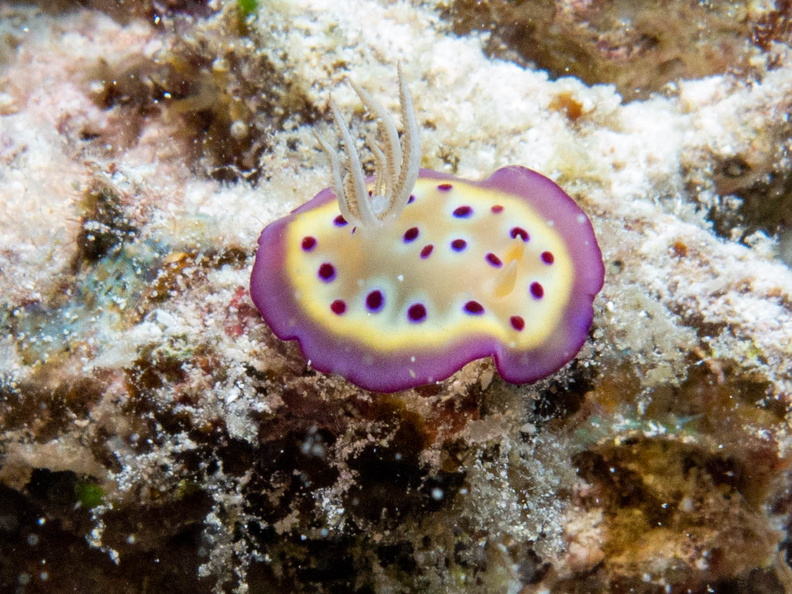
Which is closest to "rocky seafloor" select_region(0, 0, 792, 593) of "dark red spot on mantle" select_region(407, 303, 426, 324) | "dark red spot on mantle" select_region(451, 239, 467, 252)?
"dark red spot on mantle" select_region(407, 303, 426, 324)

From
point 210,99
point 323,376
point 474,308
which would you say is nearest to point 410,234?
point 474,308

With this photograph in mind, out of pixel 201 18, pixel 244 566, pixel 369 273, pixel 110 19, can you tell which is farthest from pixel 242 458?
pixel 110 19

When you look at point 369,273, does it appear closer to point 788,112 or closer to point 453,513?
point 453,513

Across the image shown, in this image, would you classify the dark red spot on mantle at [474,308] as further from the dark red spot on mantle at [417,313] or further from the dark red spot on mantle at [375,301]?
the dark red spot on mantle at [375,301]

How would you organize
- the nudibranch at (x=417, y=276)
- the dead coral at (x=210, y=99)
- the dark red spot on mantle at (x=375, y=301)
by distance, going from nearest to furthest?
the nudibranch at (x=417, y=276)
the dark red spot on mantle at (x=375, y=301)
the dead coral at (x=210, y=99)

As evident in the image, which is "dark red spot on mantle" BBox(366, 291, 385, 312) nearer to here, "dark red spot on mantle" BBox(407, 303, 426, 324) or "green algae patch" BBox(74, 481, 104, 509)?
"dark red spot on mantle" BBox(407, 303, 426, 324)

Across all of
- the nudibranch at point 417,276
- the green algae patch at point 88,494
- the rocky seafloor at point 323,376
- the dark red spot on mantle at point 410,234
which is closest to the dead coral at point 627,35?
the rocky seafloor at point 323,376
